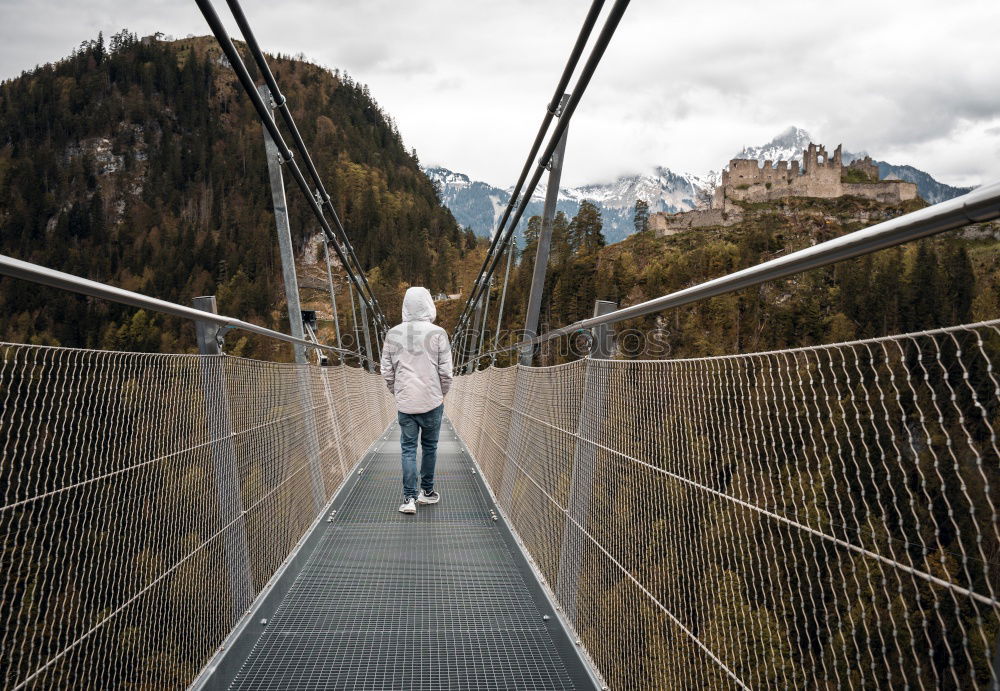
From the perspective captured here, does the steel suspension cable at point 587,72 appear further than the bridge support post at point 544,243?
No

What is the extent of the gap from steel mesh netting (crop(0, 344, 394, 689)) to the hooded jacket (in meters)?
1.54

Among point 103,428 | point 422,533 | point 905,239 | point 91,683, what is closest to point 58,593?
point 91,683

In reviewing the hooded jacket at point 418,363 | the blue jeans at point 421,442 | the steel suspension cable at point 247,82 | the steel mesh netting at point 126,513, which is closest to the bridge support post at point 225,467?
the steel mesh netting at point 126,513

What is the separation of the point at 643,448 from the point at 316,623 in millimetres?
1372

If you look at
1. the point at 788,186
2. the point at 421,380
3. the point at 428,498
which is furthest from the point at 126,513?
the point at 788,186

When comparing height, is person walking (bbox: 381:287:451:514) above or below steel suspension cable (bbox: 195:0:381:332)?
below

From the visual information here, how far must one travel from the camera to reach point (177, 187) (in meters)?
100

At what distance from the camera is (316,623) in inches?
96.3

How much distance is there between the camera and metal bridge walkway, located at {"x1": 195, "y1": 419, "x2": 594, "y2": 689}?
2.08 meters

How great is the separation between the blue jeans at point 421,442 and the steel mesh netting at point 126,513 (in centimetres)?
143

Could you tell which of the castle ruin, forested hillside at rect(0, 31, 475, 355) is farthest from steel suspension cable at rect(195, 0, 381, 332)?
the castle ruin

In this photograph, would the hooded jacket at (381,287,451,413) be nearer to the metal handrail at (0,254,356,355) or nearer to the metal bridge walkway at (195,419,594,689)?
the metal bridge walkway at (195,419,594,689)

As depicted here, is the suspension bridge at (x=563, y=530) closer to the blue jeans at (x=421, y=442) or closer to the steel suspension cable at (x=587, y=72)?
the steel suspension cable at (x=587, y=72)

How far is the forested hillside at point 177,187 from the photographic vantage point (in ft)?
264
